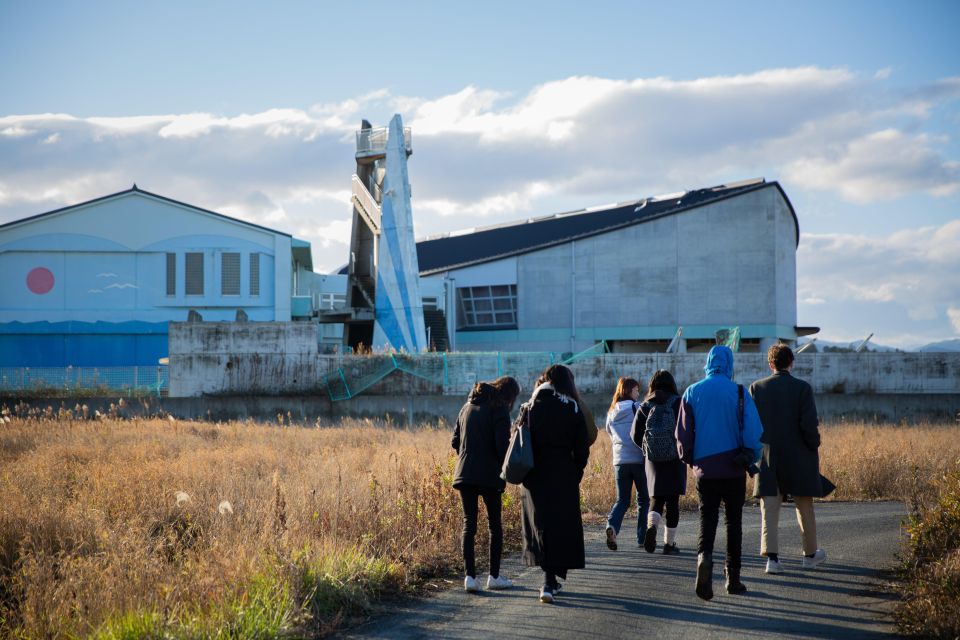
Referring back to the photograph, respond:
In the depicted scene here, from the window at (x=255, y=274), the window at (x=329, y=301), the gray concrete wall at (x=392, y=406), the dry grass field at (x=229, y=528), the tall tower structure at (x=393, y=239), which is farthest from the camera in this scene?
the window at (x=329, y=301)

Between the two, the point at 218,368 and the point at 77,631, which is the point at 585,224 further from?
the point at 77,631

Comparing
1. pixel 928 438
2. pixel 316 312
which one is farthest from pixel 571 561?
pixel 316 312

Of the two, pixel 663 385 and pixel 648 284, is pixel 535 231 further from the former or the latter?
pixel 663 385

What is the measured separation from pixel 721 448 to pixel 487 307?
159 feet

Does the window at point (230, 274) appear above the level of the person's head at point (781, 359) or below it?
above

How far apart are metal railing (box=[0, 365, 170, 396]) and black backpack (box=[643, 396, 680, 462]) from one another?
23.9 metres

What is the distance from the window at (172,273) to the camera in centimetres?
4331

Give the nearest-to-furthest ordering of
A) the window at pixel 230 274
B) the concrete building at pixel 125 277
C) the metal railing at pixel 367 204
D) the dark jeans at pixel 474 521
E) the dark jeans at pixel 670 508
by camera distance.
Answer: the dark jeans at pixel 474 521 → the dark jeans at pixel 670 508 → the concrete building at pixel 125 277 → the window at pixel 230 274 → the metal railing at pixel 367 204

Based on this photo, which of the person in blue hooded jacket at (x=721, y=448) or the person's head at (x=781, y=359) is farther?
the person's head at (x=781, y=359)

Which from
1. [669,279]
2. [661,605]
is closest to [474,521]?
[661,605]

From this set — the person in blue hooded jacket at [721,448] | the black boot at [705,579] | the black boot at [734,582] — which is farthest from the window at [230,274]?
the black boot at [705,579]

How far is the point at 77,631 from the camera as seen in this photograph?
623 cm

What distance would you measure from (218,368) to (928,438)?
2117 centimetres

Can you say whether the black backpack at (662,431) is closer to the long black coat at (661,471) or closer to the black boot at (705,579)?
the long black coat at (661,471)
